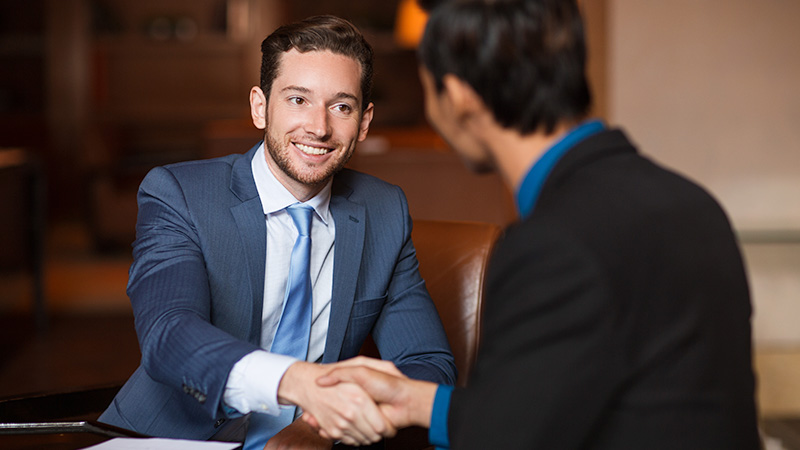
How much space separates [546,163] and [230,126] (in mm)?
5005

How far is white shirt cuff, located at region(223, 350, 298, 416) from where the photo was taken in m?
1.34

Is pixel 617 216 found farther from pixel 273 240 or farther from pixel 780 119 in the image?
pixel 780 119

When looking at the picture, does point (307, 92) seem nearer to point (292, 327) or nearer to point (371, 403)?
point (292, 327)

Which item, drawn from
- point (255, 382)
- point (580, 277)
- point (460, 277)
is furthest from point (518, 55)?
point (460, 277)

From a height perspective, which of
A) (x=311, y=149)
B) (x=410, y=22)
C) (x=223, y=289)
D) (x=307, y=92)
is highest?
(x=410, y=22)

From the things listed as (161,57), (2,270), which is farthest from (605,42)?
(161,57)

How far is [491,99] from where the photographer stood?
1075mm

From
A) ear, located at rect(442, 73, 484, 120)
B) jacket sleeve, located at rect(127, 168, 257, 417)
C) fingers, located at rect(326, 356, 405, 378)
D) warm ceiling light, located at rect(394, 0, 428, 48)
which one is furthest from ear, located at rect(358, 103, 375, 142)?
warm ceiling light, located at rect(394, 0, 428, 48)

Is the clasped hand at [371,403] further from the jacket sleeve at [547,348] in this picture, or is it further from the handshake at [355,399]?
the jacket sleeve at [547,348]

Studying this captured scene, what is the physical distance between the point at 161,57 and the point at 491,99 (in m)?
7.50

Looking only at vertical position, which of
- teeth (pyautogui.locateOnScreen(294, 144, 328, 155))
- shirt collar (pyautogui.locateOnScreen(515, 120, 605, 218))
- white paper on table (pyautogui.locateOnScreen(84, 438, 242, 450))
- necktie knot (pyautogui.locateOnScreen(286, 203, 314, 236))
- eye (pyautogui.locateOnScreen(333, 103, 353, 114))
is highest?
eye (pyautogui.locateOnScreen(333, 103, 353, 114))

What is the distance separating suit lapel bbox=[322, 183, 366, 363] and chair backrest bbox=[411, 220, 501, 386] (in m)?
0.25

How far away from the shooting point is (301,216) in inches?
66.0

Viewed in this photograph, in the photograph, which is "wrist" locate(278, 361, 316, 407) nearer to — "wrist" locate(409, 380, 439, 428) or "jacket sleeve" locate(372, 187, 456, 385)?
"wrist" locate(409, 380, 439, 428)
